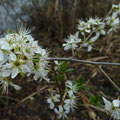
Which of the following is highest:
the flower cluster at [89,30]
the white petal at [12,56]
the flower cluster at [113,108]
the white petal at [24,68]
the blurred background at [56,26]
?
the blurred background at [56,26]

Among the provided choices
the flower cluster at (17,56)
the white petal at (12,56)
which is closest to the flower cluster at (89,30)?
the flower cluster at (17,56)

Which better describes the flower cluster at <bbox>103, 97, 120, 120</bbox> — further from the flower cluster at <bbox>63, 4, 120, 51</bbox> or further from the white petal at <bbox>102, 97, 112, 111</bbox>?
the flower cluster at <bbox>63, 4, 120, 51</bbox>

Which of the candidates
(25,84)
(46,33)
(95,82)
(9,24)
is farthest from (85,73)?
(9,24)

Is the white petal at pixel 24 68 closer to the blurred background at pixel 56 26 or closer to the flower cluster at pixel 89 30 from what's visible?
the flower cluster at pixel 89 30

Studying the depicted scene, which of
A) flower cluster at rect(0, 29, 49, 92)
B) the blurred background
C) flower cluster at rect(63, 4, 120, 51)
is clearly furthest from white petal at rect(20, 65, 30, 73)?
the blurred background

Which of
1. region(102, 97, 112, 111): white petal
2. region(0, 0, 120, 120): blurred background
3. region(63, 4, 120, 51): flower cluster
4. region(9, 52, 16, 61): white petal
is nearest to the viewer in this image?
region(9, 52, 16, 61): white petal

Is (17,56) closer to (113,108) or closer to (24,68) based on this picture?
(24,68)

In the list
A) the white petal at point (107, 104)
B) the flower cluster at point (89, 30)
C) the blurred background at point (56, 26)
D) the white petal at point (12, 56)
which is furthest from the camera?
the blurred background at point (56, 26)

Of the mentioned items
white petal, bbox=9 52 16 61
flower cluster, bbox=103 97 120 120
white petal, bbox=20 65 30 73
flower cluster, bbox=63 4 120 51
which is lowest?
flower cluster, bbox=103 97 120 120

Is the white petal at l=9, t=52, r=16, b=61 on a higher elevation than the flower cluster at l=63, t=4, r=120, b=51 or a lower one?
lower

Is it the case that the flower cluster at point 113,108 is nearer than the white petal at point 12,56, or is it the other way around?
the white petal at point 12,56

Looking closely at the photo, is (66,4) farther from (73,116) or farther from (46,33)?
(73,116)

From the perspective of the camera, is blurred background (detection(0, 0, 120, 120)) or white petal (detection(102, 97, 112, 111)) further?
blurred background (detection(0, 0, 120, 120))
